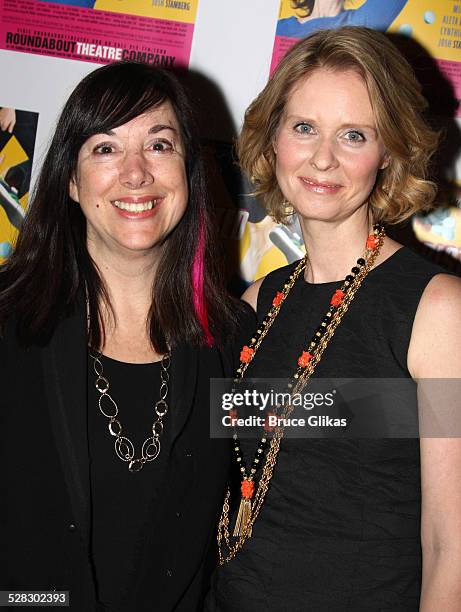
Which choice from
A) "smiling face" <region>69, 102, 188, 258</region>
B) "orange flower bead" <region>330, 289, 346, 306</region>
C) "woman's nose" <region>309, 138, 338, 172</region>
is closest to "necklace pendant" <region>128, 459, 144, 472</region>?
"smiling face" <region>69, 102, 188, 258</region>

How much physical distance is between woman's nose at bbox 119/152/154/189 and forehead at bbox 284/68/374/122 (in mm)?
462

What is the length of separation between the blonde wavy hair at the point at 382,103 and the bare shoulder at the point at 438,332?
0.42m

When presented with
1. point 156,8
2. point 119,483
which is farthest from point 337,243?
point 156,8

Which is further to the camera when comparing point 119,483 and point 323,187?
point 323,187

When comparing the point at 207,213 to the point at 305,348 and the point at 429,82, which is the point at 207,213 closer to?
the point at 305,348

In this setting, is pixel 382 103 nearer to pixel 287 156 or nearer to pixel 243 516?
pixel 287 156

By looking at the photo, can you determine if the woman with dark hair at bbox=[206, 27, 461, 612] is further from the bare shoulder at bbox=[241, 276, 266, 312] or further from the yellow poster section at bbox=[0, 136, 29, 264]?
the yellow poster section at bbox=[0, 136, 29, 264]

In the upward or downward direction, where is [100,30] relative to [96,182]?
upward

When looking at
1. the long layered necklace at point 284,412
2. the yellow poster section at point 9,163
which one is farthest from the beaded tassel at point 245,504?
the yellow poster section at point 9,163

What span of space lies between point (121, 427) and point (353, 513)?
0.64 m

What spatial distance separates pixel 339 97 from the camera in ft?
6.93

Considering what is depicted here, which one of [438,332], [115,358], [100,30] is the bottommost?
[115,358]

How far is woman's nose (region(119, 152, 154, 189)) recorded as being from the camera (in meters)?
2.09

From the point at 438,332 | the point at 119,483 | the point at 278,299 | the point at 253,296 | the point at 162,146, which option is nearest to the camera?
the point at 438,332
